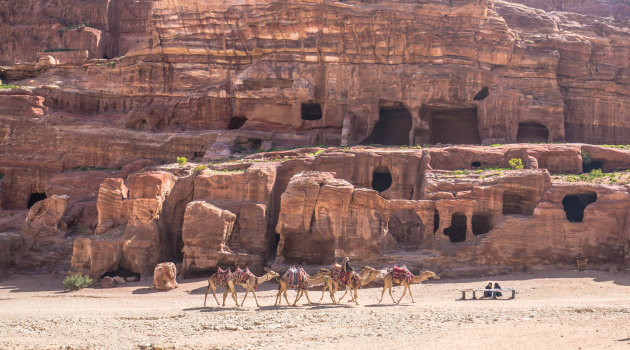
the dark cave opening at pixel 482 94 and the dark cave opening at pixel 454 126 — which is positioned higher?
the dark cave opening at pixel 482 94

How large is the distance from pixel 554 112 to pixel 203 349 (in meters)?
35.9

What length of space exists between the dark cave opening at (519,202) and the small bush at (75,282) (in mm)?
22450

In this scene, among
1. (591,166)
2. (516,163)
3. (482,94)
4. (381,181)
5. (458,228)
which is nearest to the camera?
(516,163)

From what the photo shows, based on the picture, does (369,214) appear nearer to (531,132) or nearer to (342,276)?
(342,276)

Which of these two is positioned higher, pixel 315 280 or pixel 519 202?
pixel 519 202

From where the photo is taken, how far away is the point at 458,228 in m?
37.6

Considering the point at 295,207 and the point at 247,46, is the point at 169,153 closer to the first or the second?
the point at 247,46

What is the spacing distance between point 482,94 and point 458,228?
50.7ft

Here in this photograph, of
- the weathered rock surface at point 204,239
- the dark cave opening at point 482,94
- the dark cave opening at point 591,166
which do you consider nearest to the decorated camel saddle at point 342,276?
the weathered rock surface at point 204,239

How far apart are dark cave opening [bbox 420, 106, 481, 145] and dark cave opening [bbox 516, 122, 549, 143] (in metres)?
3.32

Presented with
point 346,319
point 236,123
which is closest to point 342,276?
point 346,319

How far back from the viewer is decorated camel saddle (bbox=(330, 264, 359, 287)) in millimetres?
26391

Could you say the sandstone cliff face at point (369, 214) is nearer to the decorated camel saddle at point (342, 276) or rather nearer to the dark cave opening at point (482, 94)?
the decorated camel saddle at point (342, 276)

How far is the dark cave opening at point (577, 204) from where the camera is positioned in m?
36.4
